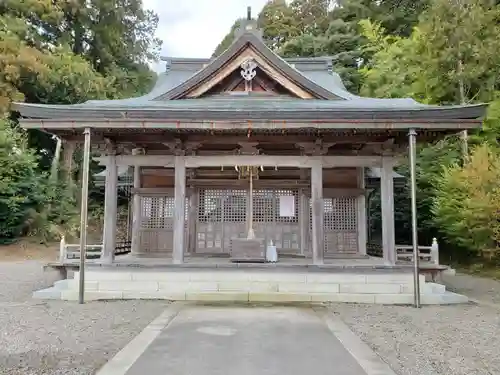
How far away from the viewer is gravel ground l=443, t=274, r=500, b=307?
437 inches

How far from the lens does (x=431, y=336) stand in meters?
6.68

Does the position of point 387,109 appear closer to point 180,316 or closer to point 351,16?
point 180,316

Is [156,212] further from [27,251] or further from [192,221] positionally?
[27,251]

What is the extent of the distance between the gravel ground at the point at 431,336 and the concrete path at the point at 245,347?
33 cm

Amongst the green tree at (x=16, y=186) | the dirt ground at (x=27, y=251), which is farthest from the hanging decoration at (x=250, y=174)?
the green tree at (x=16, y=186)

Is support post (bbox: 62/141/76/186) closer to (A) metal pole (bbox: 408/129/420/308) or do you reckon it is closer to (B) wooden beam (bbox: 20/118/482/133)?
(B) wooden beam (bbox: 20/118/482/133)

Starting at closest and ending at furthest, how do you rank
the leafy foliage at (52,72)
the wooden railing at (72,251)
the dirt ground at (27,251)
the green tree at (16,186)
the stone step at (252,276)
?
the stone step at (252,276) → the wooden railing at (72,251) → the dirt ground at (27,251) → the green tree at (16,186) → the leafy foliage at (52,72)

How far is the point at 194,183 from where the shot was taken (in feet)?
42.5

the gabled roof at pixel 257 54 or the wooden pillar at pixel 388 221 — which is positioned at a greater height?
the gabled roof at pixel 257 54

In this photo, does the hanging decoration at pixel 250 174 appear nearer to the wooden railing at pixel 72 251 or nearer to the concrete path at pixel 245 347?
the wooden railing at pixel 72 251

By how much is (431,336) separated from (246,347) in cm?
289

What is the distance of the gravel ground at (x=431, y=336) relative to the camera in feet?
17.2

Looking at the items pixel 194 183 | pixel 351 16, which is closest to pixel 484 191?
pixel 194 183

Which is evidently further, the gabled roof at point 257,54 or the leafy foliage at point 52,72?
the leafy foliage at point 52,72
